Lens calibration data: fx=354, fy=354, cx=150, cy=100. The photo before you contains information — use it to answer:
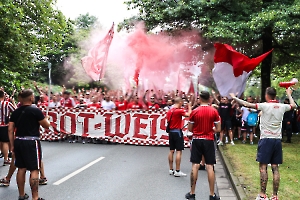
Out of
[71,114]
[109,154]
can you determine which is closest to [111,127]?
[71,114]

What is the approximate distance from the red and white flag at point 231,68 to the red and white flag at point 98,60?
6.62 metres

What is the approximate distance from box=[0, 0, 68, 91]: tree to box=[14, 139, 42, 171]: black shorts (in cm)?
958

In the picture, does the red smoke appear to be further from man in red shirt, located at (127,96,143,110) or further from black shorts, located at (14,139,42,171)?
black shorts, located at (14,139,42,171)

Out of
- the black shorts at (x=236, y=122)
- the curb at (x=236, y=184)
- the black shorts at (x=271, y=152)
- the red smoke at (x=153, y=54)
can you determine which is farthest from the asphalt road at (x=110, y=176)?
the red smoke at (x=153, y=54)

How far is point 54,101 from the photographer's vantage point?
14.0 meters

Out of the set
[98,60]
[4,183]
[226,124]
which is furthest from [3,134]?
[226,124]

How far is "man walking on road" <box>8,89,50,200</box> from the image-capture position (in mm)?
5359

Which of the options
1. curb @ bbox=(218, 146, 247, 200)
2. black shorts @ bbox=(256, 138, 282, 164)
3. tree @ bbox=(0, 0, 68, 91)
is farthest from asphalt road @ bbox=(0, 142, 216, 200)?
tree @ bbox=(0, 0, 68, 91)

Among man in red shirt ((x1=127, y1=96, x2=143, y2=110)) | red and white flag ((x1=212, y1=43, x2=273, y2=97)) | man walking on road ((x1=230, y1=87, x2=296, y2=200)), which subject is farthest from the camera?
man in red shirt ((x1=127, y1=96, x2=143, y2=110))

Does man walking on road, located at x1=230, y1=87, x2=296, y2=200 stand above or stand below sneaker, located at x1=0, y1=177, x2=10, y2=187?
above

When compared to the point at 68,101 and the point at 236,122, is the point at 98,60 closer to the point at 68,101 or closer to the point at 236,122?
the point at 68,101

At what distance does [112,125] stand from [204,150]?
297 inches

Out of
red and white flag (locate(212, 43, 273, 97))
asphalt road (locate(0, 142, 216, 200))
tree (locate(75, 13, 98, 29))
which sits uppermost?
tree (locate(75, 13, 98, 29))

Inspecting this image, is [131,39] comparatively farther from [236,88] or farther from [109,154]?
[236,88]
